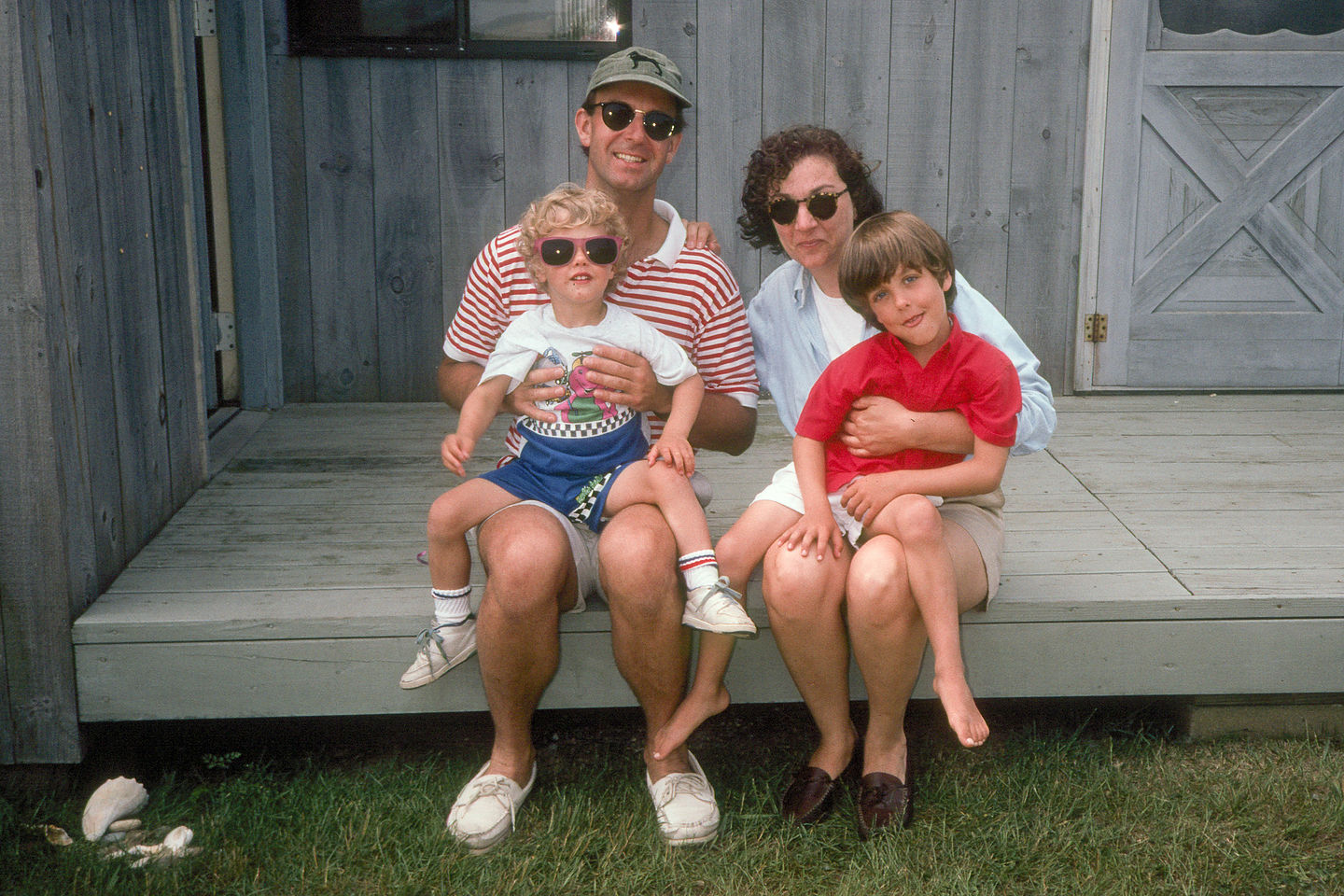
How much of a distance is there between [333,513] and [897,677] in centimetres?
151

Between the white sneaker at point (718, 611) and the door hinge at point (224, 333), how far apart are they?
255 cm

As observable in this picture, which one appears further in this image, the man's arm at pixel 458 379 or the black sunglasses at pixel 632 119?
the man's arm at pixel 458 379

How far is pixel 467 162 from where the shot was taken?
4.29m

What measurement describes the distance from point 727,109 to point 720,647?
252 cm

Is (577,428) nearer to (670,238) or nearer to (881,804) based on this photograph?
(670,238)

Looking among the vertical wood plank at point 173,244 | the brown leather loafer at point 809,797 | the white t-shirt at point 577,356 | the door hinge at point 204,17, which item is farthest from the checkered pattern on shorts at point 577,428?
the door hinge at point 204,17

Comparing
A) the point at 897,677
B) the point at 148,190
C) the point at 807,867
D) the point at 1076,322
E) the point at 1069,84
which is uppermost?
the point at 1069,84

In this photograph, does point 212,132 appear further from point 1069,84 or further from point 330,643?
point 1069,84

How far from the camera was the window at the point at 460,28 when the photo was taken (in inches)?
163

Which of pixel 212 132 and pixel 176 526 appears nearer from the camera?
pixel 176 526

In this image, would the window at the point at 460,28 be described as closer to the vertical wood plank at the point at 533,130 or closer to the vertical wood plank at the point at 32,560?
the vertical wood plank at the point at 533,130

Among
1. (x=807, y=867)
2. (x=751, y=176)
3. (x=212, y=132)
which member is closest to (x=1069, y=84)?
(x=751, y=176)

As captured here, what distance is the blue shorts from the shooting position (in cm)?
236

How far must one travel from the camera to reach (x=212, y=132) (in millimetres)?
4016
